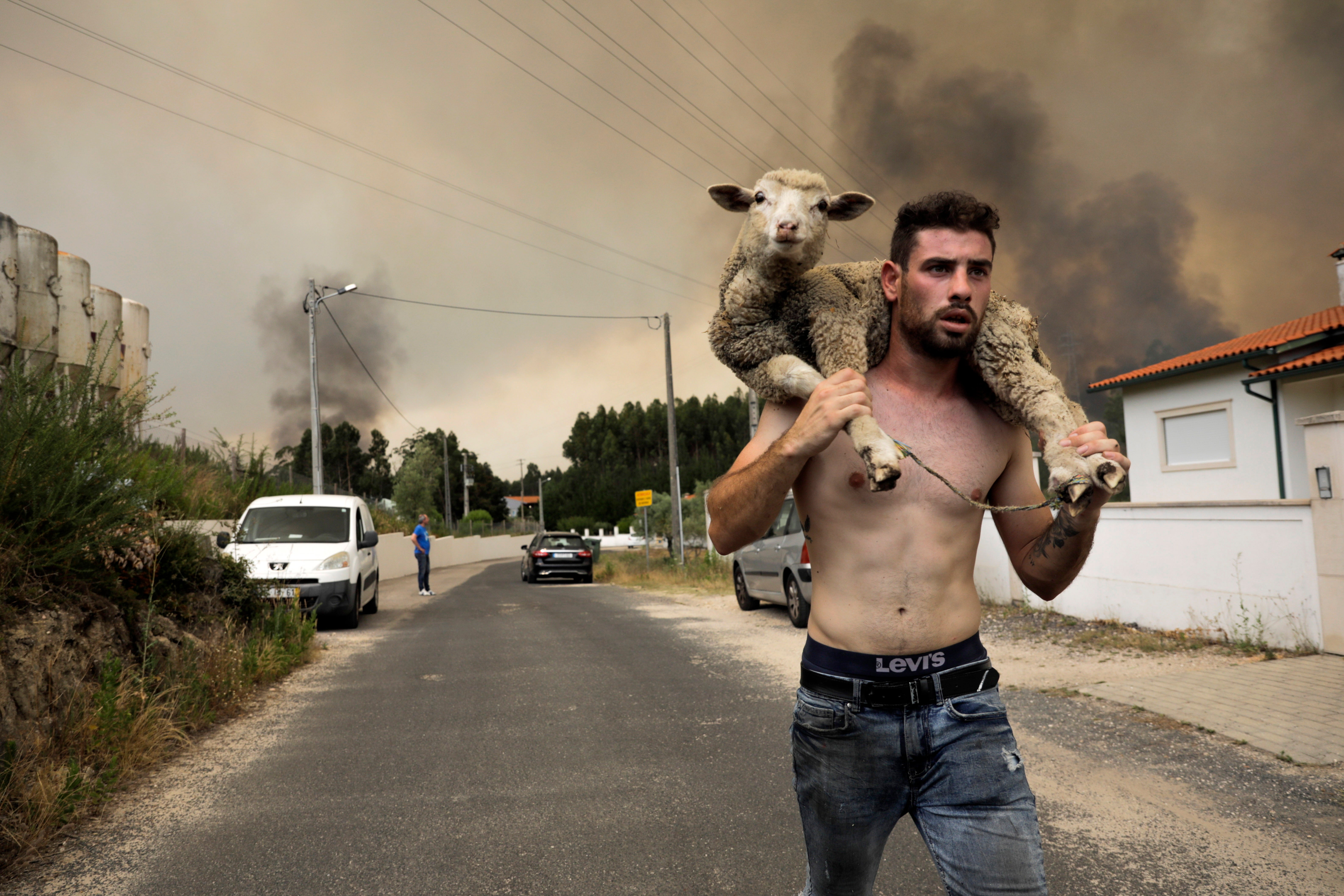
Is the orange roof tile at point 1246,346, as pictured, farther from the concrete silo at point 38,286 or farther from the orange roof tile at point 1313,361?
the concrete silo at point 38,286

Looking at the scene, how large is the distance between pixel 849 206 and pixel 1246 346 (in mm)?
17539

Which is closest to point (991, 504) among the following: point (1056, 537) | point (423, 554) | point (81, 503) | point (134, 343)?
point (1056, 537)

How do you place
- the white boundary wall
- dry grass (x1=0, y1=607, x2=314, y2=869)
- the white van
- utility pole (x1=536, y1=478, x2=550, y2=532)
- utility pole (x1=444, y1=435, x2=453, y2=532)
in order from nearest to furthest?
dry grass (x1=0, y1=607, x2=314, y2=869)
the white boundary wall
the white van
utility pole (x1=444, y1=435, x2=453, y2=532)
utility pole (x1=536, y1=478, x2=550, y2=532)

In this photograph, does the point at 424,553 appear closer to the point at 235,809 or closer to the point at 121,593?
the point at 121,593

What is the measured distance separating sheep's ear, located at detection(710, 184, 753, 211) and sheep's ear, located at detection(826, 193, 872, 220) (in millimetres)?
204

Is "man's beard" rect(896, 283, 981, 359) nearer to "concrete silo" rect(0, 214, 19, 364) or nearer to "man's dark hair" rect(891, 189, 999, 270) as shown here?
"man's dark hair" rect(891, 189, 999, 270)

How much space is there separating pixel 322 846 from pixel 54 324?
7.12 m

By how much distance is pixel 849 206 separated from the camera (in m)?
2.12

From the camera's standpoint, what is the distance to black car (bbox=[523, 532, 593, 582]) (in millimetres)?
23328

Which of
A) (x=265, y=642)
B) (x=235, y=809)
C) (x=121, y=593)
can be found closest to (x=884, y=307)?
(x=235, y=809)

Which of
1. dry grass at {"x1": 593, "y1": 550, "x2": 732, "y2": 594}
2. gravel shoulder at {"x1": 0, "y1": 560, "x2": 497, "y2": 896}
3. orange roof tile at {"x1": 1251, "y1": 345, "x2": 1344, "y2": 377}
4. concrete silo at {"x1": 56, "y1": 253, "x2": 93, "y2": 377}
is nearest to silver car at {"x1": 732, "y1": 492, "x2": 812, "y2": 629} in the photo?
dry grass at {"x1": 593, "y1": 550, "x2": 732, "y2": 594}

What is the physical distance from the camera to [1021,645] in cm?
921

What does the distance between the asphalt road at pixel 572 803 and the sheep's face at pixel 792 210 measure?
264 centimetres

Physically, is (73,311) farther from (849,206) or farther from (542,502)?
(542,502)
